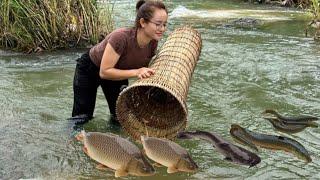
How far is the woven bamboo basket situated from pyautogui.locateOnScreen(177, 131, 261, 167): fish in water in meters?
0.16

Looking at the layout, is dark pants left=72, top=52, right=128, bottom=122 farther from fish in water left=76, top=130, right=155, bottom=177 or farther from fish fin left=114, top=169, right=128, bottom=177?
fish fin left=114, top=169, right=128, bottom=177

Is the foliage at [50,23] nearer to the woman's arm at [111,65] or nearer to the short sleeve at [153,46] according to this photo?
the short sleeve at [153,46]

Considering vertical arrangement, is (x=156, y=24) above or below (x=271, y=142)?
above

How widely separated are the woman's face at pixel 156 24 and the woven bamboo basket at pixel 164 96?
27 centimetres

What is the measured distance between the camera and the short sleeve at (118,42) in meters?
4.71

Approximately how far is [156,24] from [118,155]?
1302 mm

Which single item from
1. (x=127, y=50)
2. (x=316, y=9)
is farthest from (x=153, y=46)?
(x=316, y=9)

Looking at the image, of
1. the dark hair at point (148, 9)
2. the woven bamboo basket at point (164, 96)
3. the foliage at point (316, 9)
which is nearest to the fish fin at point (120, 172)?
the woven bamboo basket at point (164, 96)

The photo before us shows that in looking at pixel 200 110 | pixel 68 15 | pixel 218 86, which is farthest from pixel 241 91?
pixel 68 15

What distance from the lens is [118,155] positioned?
3756 millimetres

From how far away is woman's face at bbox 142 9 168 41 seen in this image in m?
4.57

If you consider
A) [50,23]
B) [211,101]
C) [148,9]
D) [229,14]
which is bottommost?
[229,14]

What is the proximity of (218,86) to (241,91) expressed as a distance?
409 millimetres

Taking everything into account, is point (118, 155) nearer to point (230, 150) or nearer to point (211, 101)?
point (230, 150)
